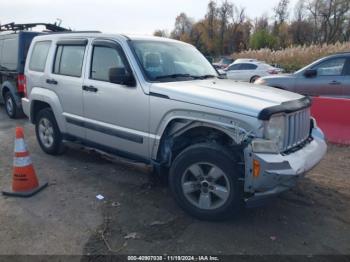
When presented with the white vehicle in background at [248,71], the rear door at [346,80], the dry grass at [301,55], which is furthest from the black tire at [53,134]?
the dry grass at [301,55]

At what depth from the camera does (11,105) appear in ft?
31.9

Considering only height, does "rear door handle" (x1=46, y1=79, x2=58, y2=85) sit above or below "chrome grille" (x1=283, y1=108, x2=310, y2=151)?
above

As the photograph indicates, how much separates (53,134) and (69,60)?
4.27 feet

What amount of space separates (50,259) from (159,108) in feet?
6.28

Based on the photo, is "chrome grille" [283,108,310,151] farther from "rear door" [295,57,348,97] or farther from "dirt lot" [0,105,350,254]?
"rear door" [295,57,348,97]

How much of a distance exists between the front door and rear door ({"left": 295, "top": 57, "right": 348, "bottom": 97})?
5920 millimetres

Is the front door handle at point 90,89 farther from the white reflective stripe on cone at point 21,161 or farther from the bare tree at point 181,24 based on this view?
the bare tree at point 181,24

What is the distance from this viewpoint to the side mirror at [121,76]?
13.9 feet

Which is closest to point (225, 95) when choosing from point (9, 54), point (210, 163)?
point (210, 163)

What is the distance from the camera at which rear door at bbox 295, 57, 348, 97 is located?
8484 millimetres

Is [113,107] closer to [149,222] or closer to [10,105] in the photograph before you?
[149,222]

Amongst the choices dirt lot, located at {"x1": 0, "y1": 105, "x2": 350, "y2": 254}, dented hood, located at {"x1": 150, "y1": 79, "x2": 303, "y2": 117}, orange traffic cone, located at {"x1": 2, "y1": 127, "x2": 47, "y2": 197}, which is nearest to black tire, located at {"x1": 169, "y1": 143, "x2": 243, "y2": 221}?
dirt lot, located at {"x1": 0, "y1": 105, "x2": 350, "y2": 254}

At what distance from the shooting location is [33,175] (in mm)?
4668

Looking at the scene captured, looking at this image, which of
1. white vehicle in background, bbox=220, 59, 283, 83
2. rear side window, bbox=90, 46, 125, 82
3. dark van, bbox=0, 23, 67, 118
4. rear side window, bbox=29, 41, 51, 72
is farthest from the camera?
white vehicle in background, bbox=220, 59, 283, 83
